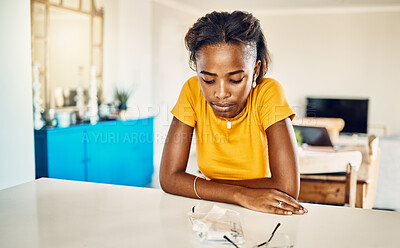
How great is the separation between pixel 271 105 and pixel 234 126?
0.52 ft

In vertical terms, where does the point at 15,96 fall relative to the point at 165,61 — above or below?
below

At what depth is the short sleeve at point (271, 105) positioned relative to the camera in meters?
1.29

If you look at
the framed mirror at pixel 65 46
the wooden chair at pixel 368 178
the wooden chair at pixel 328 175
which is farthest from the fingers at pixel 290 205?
the framed mirror at pixel 65 46

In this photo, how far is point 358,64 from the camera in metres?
6.82

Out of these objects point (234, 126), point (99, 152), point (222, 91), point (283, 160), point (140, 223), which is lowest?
point (99, 152)

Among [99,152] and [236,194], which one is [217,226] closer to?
[236,194]

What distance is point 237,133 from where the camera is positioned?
1389 millimetres

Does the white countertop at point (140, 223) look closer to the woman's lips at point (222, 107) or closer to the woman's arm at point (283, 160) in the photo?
the woman's arm at point (283, 160)

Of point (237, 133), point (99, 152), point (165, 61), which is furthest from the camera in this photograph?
point (165, 61)

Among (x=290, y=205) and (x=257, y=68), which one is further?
(x=257, y=68)

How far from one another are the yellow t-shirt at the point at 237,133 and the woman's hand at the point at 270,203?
0.27 meters

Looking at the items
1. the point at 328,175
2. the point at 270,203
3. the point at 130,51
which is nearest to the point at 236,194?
the point at 270,203

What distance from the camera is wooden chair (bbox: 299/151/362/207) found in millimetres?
2100

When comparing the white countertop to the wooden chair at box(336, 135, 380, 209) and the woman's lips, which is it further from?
the wooden chair at box(336, 135, 380, 209)
